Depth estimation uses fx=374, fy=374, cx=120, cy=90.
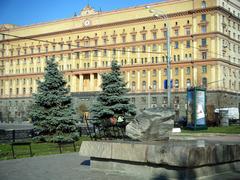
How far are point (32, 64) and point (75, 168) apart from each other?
87713mm

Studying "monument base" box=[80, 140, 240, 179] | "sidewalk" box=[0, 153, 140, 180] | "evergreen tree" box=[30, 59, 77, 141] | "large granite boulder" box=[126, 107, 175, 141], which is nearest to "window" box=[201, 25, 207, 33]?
"evergreen tree" box=[30, 59, 77, 141]

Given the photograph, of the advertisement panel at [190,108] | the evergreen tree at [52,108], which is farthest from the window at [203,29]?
the evergreen tree at [52,108]

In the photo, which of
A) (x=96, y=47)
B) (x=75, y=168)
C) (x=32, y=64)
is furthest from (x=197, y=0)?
(x=75, y=168)

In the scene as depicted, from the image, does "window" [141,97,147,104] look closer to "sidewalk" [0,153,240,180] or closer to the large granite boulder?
"sidewalk" [0,153,240,180]

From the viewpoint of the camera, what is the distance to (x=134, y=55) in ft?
254

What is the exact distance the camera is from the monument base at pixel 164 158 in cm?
739

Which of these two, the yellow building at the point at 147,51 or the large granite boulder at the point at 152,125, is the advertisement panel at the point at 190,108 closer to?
the large granite boulder at the point at 152,125

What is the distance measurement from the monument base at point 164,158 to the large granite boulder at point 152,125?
28.3 inches

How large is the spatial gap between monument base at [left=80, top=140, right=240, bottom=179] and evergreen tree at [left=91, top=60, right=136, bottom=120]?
1703 cm

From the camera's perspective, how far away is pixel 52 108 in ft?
72.2

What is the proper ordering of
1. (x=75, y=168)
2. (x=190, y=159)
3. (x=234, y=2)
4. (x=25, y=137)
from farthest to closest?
(x=234, y=2) → (x=25, y=137) → (x=75, y=168) → (x=190, y=159)

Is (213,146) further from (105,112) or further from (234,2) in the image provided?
(234,2)

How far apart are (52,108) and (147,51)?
183 feet

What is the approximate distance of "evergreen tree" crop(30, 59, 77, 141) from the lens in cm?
2148
